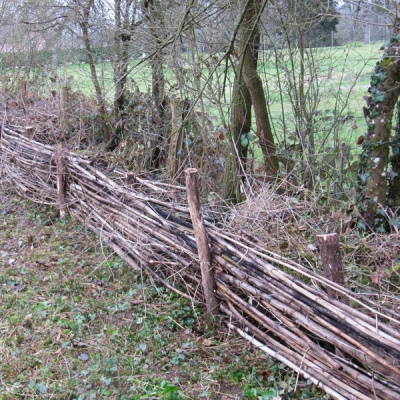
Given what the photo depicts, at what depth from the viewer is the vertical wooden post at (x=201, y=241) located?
11.4 feet

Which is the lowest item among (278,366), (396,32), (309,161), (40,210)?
(278,366)

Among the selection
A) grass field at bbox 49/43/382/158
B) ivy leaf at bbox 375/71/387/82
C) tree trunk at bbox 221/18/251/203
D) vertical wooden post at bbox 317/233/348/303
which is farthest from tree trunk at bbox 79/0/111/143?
vertical wooden post at bbox 317/233/348/303

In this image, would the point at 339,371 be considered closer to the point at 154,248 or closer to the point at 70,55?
the point at 154,248

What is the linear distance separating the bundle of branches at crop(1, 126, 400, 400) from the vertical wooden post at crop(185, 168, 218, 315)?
6 centimetres

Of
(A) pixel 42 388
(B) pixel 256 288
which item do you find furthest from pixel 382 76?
(A) pixel 42 388

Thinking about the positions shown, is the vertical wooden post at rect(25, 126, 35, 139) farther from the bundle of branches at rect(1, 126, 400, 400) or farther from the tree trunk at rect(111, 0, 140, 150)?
the bundle of branches at rect(1, 126, 400, 400)

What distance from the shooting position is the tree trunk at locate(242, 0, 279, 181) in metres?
4.76

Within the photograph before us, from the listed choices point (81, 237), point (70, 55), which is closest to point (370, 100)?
point (81, 237)

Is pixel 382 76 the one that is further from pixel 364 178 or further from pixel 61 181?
pixel 61 181

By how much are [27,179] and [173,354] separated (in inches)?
159

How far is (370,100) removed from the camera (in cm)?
423

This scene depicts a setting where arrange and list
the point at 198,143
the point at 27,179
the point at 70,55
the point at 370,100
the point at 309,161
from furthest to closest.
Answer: the point at 70,55, the point at 27,179, the point at 198,143, the point at 309,161, the point at 370,100

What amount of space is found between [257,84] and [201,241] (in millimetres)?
2120

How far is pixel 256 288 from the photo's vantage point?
332 centimetres
